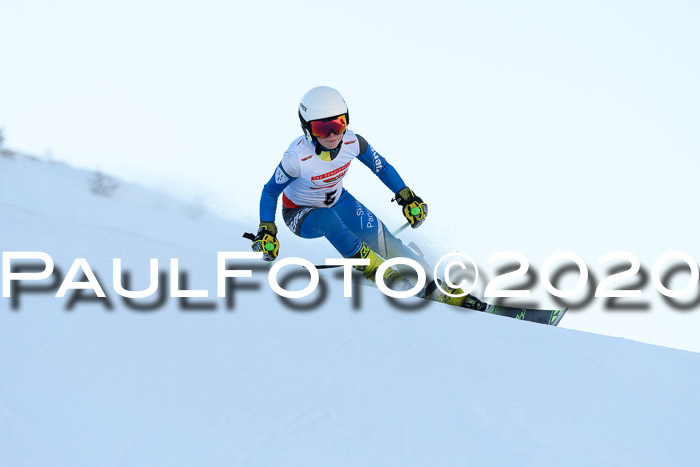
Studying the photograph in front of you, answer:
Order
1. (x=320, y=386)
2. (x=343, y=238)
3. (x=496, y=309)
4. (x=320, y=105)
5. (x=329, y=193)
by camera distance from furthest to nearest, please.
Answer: (x=496, y=309) < (x=329, y=193) < (x=343, y=238) < (x=320, y=105) < (x=320, y=386)

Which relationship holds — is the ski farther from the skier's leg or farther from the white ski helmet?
A: the white ski helmet

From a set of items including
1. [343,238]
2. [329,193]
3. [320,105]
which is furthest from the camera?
[329,193]

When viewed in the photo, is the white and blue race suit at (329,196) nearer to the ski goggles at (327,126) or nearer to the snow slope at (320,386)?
the ski goggles at (327,126)

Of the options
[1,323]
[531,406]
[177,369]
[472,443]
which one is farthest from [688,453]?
[1,323]

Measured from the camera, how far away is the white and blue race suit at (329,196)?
500 cm

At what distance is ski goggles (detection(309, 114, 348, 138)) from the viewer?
15.6ft

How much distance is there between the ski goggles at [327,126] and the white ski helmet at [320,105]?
29 millimetres

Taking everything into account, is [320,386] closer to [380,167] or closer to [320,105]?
[320,105]

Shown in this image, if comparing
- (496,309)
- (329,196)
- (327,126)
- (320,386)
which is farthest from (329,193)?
(320,386)

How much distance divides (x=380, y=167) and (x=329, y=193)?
1.79 ft

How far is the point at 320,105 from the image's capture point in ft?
15.5

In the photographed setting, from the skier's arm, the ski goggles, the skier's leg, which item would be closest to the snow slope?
the skier's leg

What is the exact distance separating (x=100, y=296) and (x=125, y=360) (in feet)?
2.47

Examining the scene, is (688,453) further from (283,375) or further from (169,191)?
(169,191)
